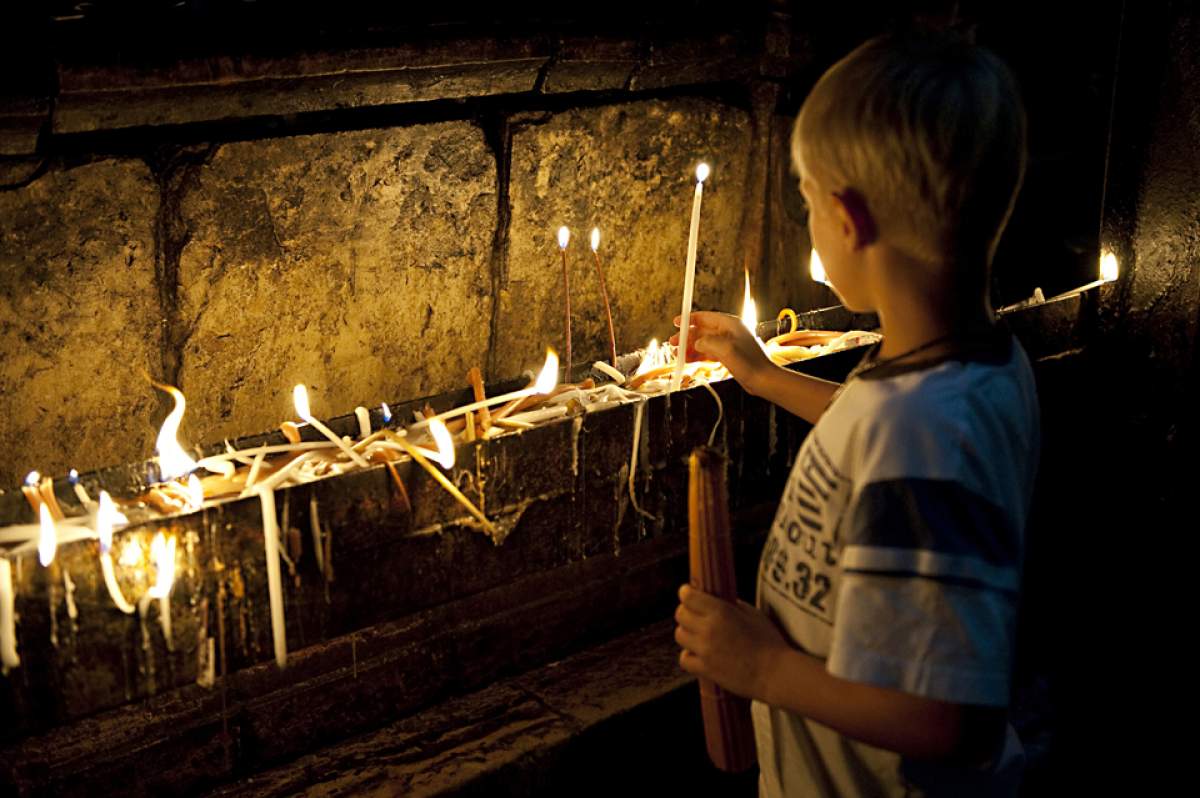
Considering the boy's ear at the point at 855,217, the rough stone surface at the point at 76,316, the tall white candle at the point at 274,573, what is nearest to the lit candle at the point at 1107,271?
the boy's ear at the point at 855,217

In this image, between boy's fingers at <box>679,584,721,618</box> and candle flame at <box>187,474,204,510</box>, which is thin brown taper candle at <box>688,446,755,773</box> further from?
candle flame at <box>187,474,204,510</box>

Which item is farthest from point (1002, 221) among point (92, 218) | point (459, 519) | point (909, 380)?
point (92, 218)

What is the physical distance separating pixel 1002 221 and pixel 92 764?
2669mm

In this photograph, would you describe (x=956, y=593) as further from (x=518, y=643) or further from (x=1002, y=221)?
(x=518, y=643)

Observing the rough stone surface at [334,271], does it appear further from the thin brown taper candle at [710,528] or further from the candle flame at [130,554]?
the thin brown taper candle at [710,528]

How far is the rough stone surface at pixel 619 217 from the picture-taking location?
169 inches

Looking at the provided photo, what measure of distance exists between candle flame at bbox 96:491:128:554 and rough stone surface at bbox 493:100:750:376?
6.72ft

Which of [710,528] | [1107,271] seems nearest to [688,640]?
[710,528]

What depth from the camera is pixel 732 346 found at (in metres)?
2.88

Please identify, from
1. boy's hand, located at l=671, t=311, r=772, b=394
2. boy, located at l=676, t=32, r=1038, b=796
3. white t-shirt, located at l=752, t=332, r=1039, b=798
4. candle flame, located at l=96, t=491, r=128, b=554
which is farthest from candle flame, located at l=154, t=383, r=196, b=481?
white t-shirt, located at l=752, t=332, r=1039, b=798

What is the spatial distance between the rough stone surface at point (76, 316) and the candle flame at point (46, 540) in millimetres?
1038

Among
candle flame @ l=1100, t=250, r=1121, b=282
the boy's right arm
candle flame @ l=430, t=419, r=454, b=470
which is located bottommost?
candle flame @ l=430, t=419, r=454, b=470

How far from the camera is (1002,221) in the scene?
5.66 feet

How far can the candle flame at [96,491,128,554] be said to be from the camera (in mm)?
2428
